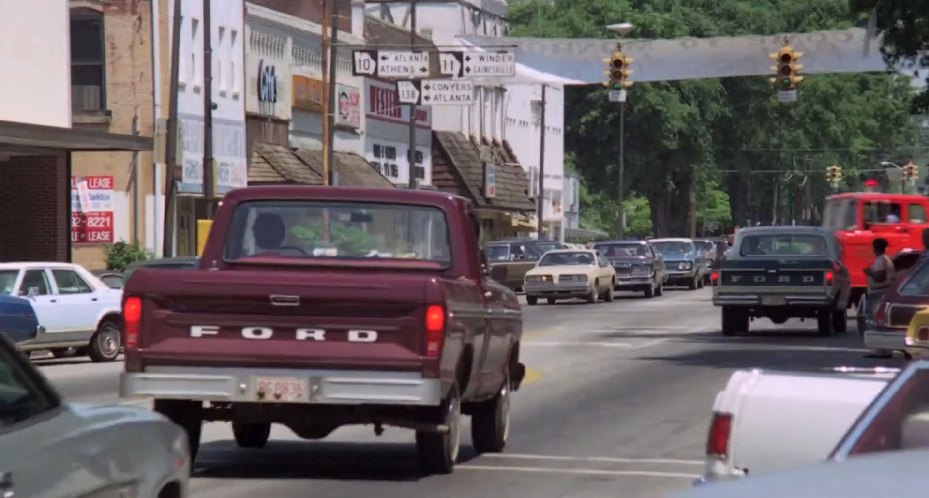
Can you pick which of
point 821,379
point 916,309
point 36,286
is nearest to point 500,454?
point 821,379

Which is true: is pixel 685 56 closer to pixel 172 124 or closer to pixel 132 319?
pixel 172 124

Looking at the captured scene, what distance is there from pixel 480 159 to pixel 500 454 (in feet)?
216

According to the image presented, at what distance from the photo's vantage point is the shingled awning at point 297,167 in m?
56.4

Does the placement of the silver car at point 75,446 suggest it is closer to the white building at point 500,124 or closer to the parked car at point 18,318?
the parked car at point 18,318

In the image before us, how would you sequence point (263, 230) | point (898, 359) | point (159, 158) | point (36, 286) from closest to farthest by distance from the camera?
point (263, 230) → point (898, 359) → point (36, 286) → point (159, 158)

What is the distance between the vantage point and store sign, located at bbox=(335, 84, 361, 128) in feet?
208

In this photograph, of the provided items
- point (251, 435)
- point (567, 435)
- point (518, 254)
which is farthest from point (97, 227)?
point (251, 435)

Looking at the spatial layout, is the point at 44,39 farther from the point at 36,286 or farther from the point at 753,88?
the point at 753,88

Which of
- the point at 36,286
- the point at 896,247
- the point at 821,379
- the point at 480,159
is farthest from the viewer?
the point at 480,159

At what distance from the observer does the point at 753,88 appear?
9331 cm

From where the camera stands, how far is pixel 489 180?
8069cm

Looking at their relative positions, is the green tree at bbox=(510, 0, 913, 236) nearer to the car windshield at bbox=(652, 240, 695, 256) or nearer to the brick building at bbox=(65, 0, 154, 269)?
the car windshield at bbox=(652, 240, 695, 256)

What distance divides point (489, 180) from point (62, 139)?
42776 millimetres

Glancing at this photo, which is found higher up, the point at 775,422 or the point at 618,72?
the point at 618,72
